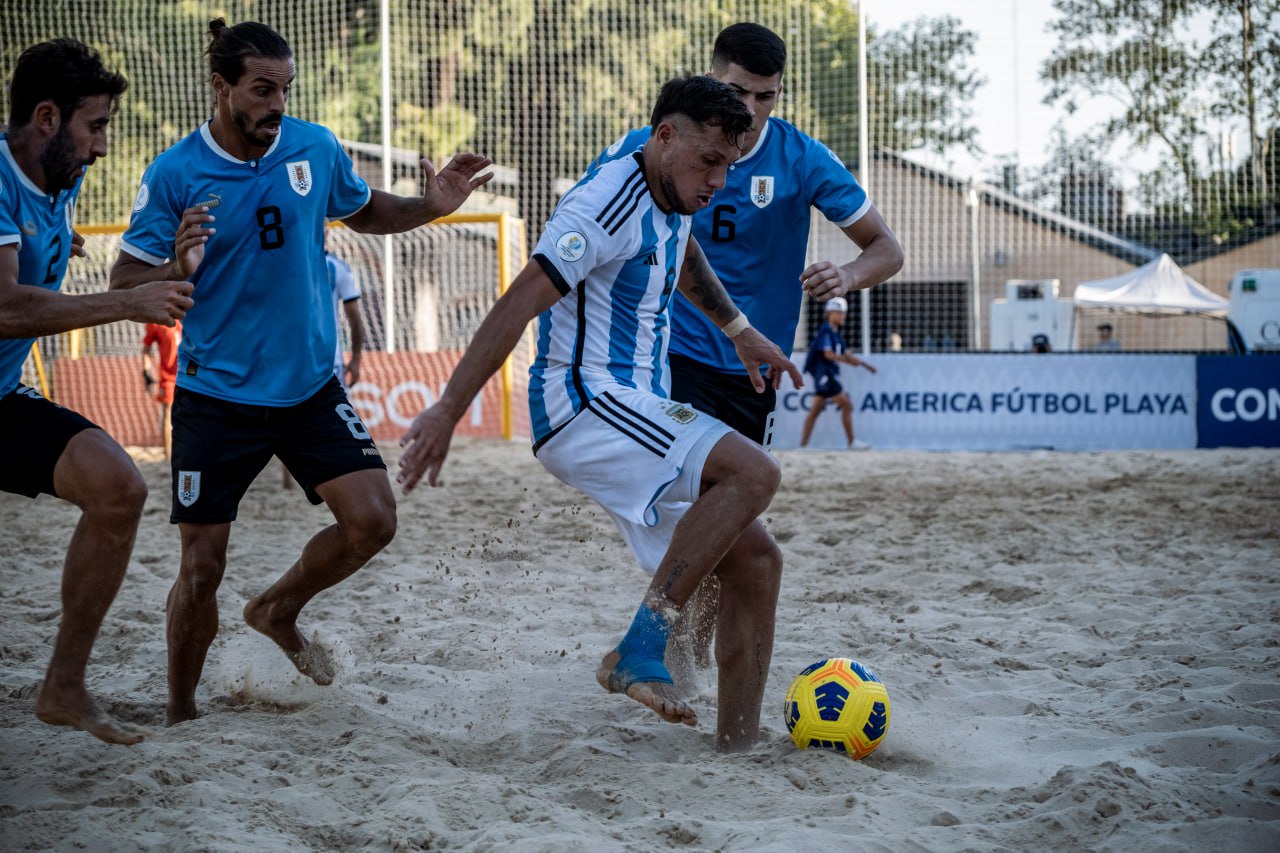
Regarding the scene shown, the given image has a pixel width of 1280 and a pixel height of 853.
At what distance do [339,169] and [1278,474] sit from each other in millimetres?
9007

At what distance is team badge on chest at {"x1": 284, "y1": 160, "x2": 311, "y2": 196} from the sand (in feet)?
5.28

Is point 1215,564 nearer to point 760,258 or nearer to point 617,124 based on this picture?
point 760,258

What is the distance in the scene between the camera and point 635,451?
10.6 feet

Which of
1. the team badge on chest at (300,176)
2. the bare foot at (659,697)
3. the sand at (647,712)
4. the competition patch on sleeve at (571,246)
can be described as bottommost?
the sand at (647,712)

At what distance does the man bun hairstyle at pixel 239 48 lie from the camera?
3.74 meters

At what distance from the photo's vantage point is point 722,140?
3268 millimetres

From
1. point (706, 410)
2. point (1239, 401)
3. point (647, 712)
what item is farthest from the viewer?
point (1239, 401)

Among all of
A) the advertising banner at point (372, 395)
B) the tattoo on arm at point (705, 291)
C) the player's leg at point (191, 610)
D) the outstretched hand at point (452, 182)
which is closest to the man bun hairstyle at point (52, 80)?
the outstretched hand at point (452, 182)

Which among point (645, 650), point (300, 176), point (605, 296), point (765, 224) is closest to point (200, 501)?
point (300, 176)

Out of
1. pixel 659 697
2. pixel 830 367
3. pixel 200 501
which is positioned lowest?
pixel 659 697

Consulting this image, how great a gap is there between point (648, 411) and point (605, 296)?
0.35 m

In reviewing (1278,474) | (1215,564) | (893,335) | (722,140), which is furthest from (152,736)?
(893,335)

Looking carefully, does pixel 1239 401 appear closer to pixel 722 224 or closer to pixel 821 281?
pixel 722 224

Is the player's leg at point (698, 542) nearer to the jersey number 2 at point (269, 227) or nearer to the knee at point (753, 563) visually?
the knee at point (753, 563)
